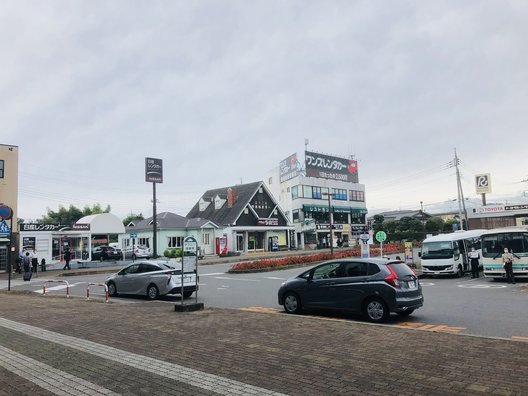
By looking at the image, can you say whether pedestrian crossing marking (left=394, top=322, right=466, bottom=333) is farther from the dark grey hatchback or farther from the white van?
the white van

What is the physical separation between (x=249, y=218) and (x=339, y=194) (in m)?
24.3

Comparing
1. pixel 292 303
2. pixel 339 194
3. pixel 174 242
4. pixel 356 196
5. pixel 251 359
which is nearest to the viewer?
pixel 251 359

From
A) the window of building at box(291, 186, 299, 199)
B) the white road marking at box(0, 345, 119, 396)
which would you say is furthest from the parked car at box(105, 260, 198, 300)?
the window of building at box(291, 186, 299, 199)

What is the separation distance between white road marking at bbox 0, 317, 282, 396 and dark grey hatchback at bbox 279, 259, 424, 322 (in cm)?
597

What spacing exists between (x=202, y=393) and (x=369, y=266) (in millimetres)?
7114

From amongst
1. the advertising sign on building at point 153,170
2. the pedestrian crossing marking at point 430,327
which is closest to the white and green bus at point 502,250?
the pedestrian crossing marking at point 430,327

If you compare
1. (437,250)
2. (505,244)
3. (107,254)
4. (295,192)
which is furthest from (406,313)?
(295,192)

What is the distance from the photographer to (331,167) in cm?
7538

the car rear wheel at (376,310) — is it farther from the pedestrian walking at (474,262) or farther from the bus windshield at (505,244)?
the pedestrian walking at (474,262)

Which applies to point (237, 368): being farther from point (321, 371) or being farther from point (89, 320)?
point (89, 320)

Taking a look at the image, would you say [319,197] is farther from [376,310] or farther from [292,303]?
[376,310]

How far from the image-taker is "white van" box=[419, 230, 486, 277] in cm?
2370

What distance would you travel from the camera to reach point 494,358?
679cm

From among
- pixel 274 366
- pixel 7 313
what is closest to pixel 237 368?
pixel 274 366
